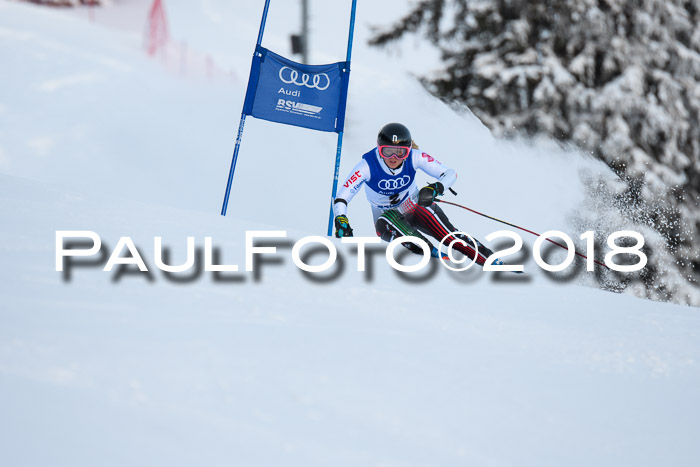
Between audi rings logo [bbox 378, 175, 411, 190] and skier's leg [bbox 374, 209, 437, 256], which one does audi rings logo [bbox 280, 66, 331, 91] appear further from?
skier's leg [bbox 374, 209, 437, 256]

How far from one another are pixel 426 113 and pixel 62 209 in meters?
7.81

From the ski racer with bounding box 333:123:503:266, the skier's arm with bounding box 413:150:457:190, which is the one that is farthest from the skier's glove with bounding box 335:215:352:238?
the skier's arm with bounding box 413:150:457:190

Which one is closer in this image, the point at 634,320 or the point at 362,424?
the point at 362,424

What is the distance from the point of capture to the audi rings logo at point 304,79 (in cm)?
614

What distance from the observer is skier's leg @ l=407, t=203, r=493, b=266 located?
16.1ft

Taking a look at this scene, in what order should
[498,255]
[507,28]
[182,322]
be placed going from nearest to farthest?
[182,322] < [498,255] < [507,28]

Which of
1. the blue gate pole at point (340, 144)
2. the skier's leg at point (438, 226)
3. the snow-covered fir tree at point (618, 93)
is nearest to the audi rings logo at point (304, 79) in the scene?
the blue gate pole at point (340, 144)

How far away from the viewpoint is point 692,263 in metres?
10.8

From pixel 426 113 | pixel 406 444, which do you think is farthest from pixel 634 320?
pixel 426 113

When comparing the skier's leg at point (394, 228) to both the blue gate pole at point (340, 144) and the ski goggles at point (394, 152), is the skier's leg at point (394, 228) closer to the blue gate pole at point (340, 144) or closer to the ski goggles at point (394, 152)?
the ski goggles at point (394, 152)

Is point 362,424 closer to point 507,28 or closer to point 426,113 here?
point 426,113

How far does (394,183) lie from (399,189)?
77 millimetres

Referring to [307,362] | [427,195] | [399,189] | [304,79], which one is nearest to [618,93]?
[304,79]

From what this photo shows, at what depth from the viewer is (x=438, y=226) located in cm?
520
